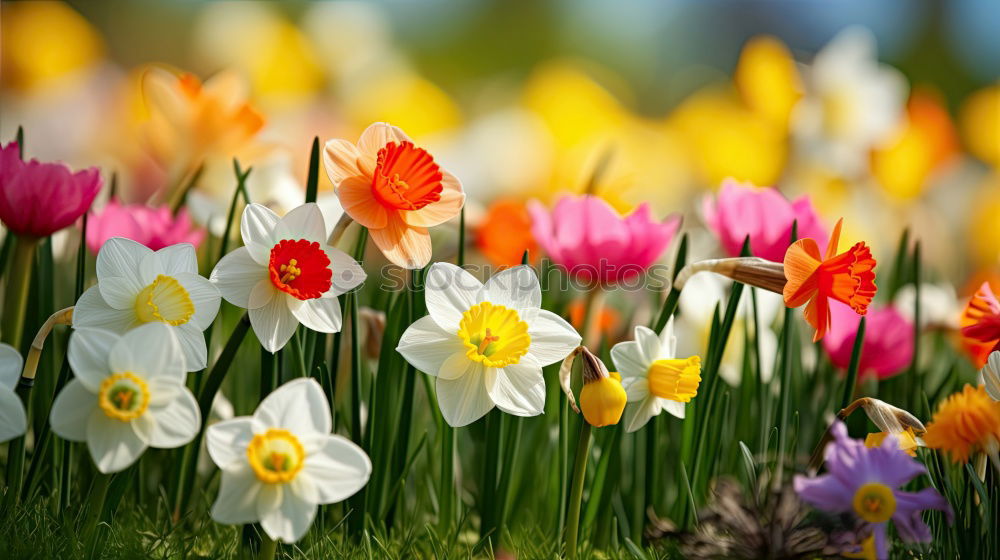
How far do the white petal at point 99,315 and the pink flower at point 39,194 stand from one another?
11cm

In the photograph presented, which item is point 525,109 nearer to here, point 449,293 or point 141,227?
point 141,227

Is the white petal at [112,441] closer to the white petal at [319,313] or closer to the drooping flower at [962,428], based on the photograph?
the white petal at [319,313]

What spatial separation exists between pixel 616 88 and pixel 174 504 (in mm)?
3069

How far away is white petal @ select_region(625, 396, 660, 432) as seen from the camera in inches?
23.1

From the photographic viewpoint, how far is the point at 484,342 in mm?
534

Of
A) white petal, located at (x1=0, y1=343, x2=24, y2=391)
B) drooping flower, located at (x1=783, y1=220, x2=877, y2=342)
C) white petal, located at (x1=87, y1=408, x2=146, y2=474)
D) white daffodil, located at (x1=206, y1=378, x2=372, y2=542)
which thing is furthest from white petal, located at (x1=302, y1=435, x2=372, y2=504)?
drooping flower, located at (x1=783, y1=220, x2=877, y2=342)

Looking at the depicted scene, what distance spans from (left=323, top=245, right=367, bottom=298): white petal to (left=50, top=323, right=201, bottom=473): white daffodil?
112 mm

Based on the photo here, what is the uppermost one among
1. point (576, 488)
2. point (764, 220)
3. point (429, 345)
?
point (764, 220)

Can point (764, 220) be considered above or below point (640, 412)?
above

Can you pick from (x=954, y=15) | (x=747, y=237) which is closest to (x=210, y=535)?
(x=747, y=237)

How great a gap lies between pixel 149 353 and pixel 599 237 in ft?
1.33

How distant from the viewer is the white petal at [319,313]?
528 mm

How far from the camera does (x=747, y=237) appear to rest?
25.0 inches

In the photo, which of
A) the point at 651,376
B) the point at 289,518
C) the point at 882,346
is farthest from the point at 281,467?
the point at 882,346
